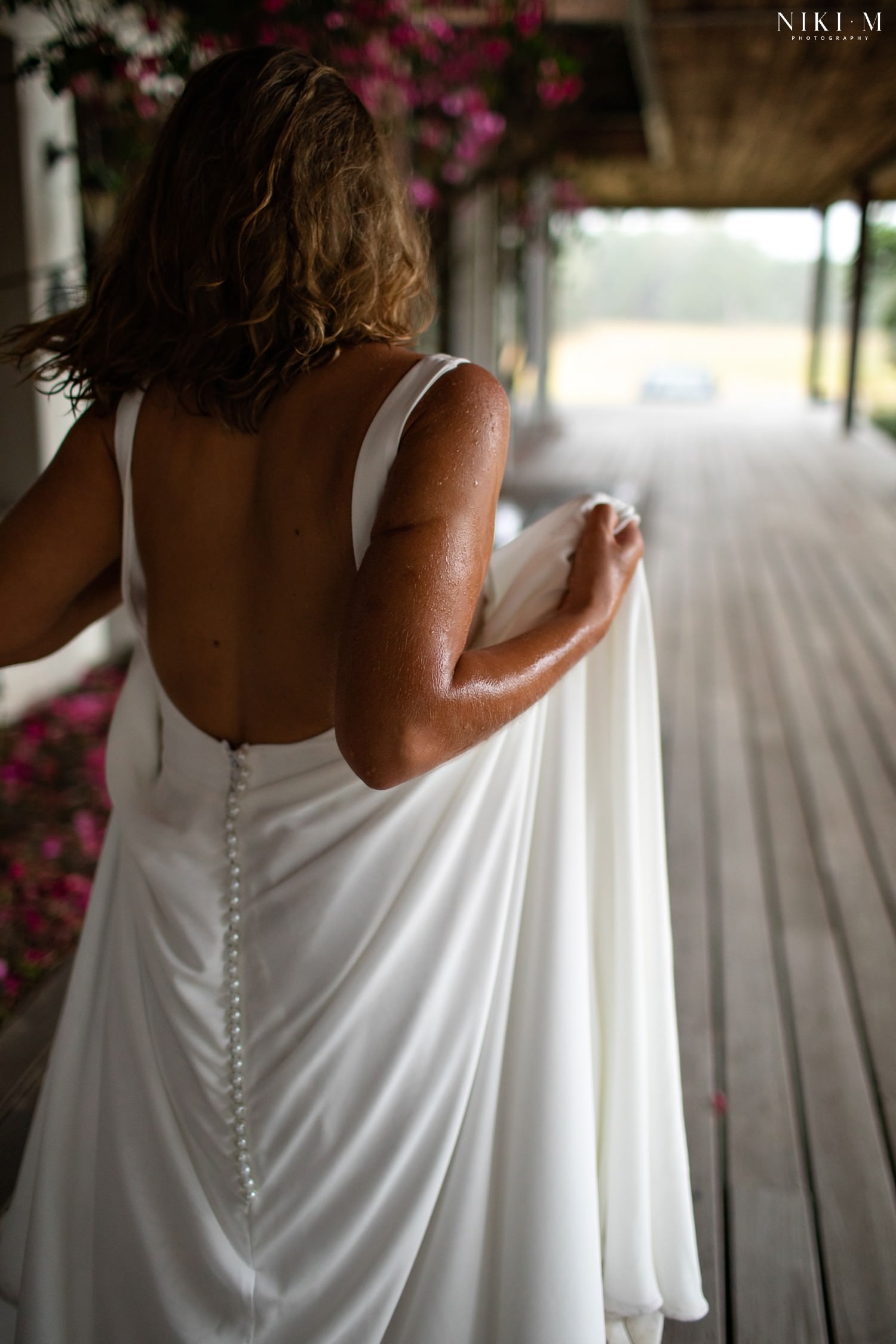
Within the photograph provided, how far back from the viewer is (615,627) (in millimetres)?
1287

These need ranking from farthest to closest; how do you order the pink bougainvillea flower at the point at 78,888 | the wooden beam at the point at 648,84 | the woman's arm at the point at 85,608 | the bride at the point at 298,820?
the wooden beam at the point at 648,84, the pink bougainvillea flower at the point at 78,888, the woman's arm at the point at 85,608, the bride at the point at 298,820

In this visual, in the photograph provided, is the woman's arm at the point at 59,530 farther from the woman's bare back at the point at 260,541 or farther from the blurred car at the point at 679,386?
the blurred car at the point at 679,386

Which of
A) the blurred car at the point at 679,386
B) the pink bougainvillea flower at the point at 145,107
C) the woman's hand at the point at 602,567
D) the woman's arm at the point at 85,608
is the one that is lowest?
the blurred car at the point at 679,386

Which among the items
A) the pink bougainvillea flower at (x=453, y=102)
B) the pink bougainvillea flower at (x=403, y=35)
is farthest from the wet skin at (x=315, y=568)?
the pink bougainvillea flower at (x=453, y=102)

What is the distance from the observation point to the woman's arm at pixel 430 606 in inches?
33.5

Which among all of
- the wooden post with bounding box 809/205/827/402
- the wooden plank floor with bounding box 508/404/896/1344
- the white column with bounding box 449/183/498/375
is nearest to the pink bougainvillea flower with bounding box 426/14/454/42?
the wooden plank floor with bounding box 508/404/896/1344

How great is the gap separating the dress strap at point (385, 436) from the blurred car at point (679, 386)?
20.4 meters

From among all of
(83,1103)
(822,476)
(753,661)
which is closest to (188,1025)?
(83,1103)

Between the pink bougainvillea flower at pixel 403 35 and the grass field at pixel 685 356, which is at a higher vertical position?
the pink bougainvillea flower at pixel 403 35

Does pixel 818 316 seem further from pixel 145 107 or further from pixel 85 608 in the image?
pixel 85 608

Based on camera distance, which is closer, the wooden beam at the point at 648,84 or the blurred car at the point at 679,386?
the wooden beam at the point at 648,84

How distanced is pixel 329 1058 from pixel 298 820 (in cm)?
24

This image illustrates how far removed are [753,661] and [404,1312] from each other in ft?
12.3

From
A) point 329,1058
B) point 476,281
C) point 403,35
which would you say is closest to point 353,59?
point 403,35
